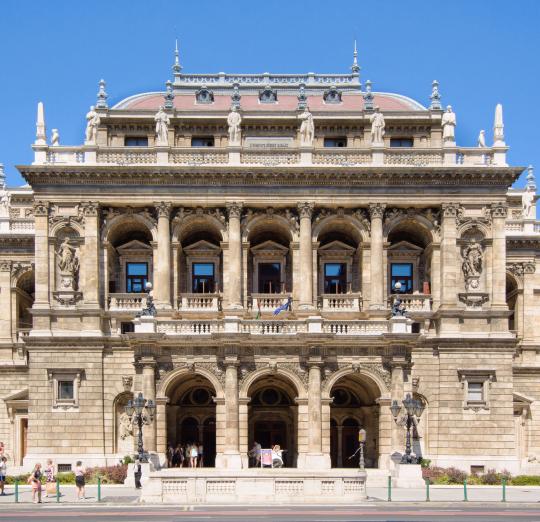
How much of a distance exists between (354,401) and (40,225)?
22271 millimetres

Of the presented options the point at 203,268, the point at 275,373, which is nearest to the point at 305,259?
the point at 203,268

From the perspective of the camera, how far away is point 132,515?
119ft

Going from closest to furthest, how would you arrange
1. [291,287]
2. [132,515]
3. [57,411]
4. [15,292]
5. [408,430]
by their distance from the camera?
1. [132,515]
2. [408,430]
3. [57,411]
4. [291,287]
5. [15,292]

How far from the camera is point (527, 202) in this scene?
73.6 meters

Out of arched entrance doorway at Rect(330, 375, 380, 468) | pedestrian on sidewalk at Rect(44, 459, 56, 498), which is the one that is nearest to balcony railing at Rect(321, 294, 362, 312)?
arched entrance doorway at Rect(330, 375, 380, 468)

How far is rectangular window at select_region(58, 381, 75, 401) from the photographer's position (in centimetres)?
6112

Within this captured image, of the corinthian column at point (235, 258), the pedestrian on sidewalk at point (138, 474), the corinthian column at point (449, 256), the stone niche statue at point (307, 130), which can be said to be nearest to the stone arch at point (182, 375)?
the corinthian column at point (235, 258)

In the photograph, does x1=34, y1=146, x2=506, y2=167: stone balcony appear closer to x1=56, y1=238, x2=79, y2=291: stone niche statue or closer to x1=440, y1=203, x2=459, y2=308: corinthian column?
x1=440, y1=203, x2=459, y2=308: corinthian column

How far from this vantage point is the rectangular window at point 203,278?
6506 cm

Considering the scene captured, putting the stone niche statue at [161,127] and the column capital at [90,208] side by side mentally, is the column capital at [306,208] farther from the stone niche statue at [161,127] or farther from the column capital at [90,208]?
the column capital at [90,208]

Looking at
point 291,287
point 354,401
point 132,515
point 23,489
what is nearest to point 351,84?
point 291,287

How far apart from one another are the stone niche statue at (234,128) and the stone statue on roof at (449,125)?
13068 millimetres

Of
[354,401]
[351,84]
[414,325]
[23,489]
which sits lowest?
[23,489]

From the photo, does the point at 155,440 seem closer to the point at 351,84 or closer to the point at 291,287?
the point at 291,287
